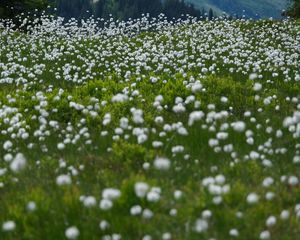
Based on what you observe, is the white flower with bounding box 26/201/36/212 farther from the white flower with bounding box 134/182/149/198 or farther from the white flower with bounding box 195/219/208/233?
the white flower with bounding box 195/219/208/233

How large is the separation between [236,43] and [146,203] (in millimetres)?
15375

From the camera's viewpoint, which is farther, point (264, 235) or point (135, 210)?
point (135, 210)

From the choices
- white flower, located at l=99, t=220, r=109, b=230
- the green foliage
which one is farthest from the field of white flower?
the green foliage

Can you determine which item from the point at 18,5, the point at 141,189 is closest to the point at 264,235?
the point at 141,189

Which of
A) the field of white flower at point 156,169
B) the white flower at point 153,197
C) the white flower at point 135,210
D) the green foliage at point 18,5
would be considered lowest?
the green foliage at point 18,5

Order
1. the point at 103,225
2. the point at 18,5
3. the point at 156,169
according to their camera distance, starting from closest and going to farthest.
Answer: the point at 103,225, the point at 156,169, the point at 18,5

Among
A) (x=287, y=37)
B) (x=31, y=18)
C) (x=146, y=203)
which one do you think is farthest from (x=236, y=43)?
(x=31, y=18)

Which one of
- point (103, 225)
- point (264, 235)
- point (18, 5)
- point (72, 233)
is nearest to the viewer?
point (264, 235)

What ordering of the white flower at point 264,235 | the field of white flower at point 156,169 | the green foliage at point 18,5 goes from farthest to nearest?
the green foliage at point 18,5 → the field of white flower at point 156,169 → the white flower at point 264,235

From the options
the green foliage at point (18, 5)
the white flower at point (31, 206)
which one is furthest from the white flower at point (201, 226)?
the green foliage at point (18, 5)

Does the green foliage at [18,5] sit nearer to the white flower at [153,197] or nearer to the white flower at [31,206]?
the white flower at [31,206]

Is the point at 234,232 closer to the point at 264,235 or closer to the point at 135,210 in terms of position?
the point at 264,235

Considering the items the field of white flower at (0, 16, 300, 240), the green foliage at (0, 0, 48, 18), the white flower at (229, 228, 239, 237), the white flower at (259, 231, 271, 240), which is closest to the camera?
the white flower at (259, 231, 271, 240)

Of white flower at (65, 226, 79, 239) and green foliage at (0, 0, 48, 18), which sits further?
green foliage at (0, 0, 48, 18)
